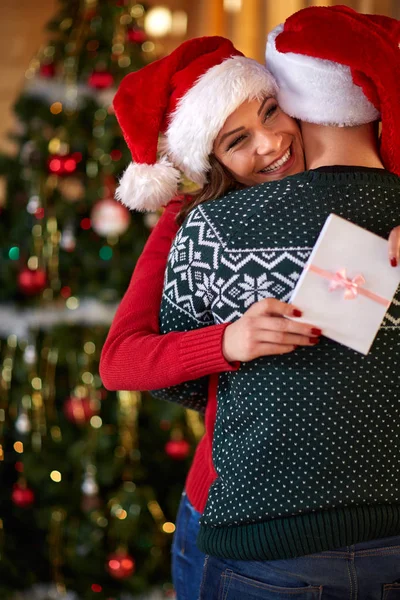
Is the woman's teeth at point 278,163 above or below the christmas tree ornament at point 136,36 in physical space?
above

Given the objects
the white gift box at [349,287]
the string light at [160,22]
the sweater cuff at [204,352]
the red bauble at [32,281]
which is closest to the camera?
the white gift box at [349,287]

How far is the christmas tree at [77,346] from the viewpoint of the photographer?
8.55 ft

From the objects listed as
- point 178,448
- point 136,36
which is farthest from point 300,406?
point 136,36

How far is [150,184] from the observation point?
1.38m

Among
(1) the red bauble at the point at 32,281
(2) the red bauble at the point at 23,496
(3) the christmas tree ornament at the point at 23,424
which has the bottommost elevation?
(2) the red bauble at the point at 23,496

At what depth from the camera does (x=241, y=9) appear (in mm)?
3514

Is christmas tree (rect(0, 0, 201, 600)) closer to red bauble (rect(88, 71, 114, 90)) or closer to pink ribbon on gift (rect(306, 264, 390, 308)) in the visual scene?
red bauble (rect(88, 71, 114, 90))

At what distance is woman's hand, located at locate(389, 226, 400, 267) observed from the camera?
100 centimetres

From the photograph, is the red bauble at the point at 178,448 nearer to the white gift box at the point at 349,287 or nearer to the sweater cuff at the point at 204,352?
the sweater cuff at the point at 204,352

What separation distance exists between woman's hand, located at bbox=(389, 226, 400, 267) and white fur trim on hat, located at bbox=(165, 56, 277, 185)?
437 millimetres

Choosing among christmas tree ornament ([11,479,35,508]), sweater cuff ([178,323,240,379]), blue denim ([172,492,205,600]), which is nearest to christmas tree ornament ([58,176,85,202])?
christmas tree ornament ([11,479,35,508])

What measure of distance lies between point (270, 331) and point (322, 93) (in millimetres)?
446

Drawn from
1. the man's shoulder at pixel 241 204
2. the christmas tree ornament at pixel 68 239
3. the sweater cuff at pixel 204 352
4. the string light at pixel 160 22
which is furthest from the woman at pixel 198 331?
the string light at pixel 160 22

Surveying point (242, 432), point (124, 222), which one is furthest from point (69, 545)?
point (242, 432)
